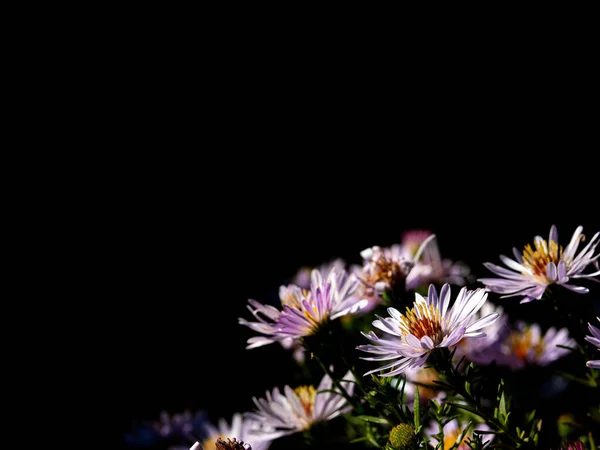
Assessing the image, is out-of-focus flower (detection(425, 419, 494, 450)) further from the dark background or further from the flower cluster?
the dark background

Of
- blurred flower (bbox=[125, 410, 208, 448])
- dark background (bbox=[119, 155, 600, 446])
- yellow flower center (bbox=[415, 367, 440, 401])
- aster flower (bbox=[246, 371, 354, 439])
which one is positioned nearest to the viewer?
aster flower (bbox=[246, 371, 354, 439])

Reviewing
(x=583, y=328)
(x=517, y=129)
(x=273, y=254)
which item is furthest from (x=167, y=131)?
(x=583, y=328)

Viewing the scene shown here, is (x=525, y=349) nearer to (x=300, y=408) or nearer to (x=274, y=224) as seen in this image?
(x=300, y=408)

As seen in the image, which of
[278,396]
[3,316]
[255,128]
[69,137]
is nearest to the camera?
[278,396]

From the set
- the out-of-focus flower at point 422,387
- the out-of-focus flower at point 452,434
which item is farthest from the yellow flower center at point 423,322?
the out-of-focus flower at point 422,387

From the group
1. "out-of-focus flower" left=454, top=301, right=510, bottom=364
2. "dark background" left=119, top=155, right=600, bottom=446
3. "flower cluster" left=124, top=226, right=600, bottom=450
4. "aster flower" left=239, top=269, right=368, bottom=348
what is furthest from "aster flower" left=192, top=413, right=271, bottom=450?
"dark background" left=119, top=155, right=600, bottom=446

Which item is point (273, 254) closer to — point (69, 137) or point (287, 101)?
point (287, 101)
